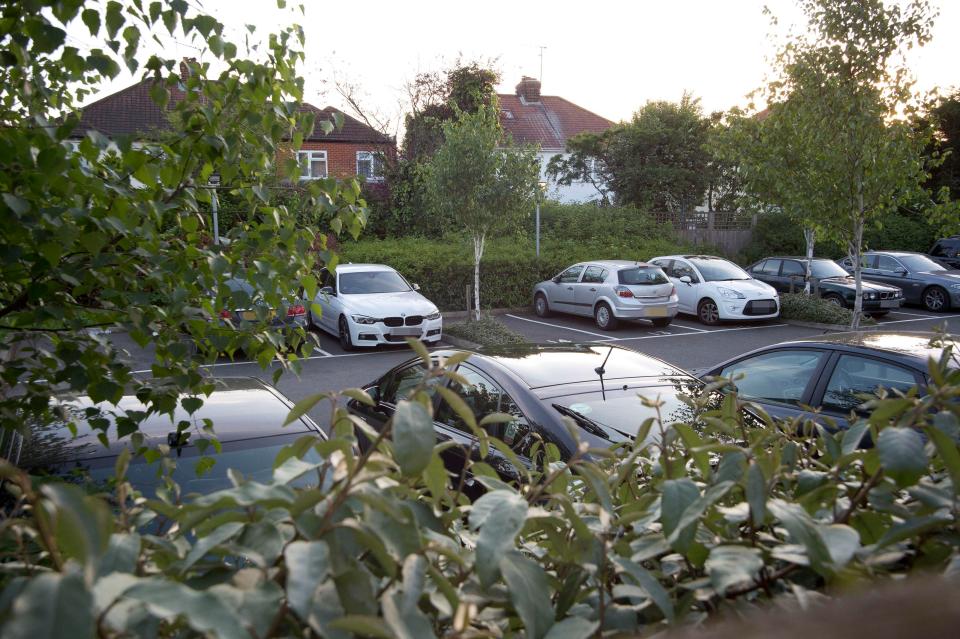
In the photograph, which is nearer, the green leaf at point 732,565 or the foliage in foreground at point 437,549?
the foliage in foreground at point 437,549

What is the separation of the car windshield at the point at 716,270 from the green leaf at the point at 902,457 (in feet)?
62.3

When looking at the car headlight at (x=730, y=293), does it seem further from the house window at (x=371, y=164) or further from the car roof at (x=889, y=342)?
the house window at (x=371, y=164)

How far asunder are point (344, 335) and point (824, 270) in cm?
1451

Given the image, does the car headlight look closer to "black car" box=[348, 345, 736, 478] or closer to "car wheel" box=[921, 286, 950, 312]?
"car wheel" box=[921, 286, 950, 312]

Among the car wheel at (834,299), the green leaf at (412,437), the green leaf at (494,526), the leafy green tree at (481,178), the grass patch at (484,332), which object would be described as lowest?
the grass patch at (484,332)

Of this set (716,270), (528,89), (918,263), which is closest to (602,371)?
(716,270)

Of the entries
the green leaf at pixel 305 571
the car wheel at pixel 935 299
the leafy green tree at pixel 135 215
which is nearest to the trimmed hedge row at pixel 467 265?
the car wheel at pixel 935 299

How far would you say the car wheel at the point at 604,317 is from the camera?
18.3 m

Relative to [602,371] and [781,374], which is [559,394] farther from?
[781,374]

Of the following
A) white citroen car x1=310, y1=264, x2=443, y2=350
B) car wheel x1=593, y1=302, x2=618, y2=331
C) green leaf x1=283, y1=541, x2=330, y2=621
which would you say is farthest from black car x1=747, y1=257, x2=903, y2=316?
green leaf x1=283, y1=541, x2=330, y2=621

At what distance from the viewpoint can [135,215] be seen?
266cm

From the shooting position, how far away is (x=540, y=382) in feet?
17.6

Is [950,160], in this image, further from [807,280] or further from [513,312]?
[513,312]

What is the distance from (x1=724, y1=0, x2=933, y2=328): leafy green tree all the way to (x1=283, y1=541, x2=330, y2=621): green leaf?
14.8 metres
